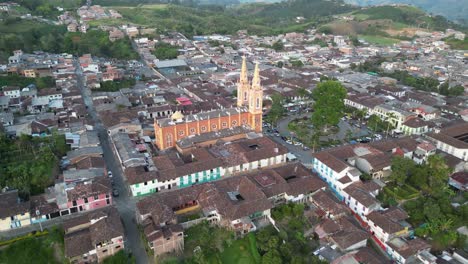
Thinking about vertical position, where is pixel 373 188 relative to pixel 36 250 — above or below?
above

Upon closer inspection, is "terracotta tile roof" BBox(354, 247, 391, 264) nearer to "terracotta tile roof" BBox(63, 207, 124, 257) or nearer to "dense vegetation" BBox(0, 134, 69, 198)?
"terracotta tile roof" BBox(63, 207, 124, 257)

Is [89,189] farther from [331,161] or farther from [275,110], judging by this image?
[275,110]

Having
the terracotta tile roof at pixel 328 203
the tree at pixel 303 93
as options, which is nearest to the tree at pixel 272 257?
the terracotta tile roof at pixel 328 203

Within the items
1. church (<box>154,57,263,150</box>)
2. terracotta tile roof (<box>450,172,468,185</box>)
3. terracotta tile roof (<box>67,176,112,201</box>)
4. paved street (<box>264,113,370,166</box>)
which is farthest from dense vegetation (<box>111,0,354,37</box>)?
terracotta tile roof (<box>450,172,468,185</box>)

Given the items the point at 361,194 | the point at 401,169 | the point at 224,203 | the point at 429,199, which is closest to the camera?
the point at 224,203

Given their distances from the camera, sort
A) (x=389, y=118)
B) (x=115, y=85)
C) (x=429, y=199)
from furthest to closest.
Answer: (x=115, y=85), (x=389, y=118), (x=429, y=199)

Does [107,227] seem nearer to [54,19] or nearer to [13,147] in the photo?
[13,147]

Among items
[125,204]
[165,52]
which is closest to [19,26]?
[165,52]
